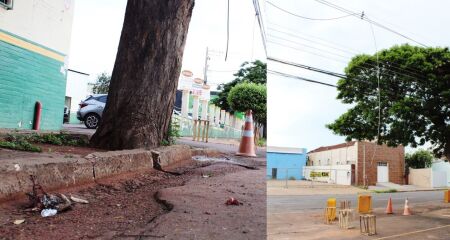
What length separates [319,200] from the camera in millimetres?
2396

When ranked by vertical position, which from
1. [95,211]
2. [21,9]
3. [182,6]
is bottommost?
[95,211]

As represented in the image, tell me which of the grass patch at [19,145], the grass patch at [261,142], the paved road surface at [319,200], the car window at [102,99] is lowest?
the paved road surface at [319,200]

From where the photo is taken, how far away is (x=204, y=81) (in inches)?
50.5

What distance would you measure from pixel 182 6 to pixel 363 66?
207 cm

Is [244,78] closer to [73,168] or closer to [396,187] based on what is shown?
[73,168]

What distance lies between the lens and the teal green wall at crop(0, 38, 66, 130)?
0.94 meters

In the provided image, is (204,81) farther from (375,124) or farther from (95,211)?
(375,124)

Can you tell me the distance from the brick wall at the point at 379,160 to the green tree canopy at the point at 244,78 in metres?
1.18

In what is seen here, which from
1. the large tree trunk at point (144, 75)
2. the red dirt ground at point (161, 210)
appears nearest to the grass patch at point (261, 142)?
the red dirt ground at point (161, 210)

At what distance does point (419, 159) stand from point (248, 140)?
203cm

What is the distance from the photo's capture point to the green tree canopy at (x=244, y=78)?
1410 mm

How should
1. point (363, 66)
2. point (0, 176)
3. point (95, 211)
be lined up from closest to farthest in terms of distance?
point (0, 176) < point (95, 211) < point (363, 66)

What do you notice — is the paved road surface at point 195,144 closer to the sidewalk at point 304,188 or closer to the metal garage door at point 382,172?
the sidewalk at point 304,188

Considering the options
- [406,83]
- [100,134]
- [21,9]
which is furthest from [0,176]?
[406,83]
